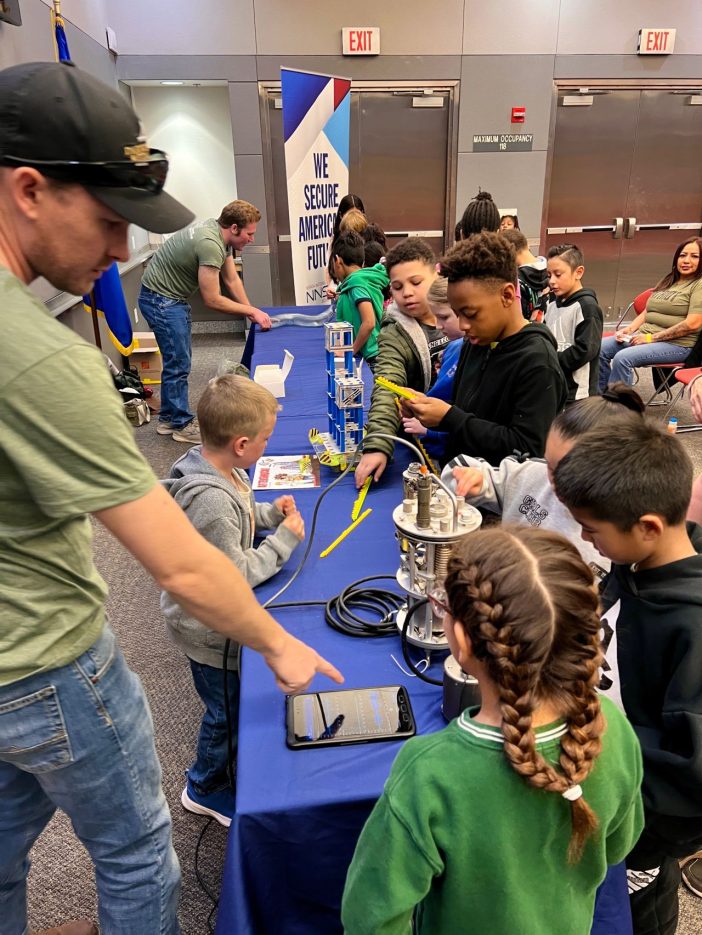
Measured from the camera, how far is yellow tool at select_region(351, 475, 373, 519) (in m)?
1.88

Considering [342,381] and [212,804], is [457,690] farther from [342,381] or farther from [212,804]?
[342,381]

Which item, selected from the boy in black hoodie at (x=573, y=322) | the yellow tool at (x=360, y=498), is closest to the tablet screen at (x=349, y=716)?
the yellow tool at (x=360, y=498)

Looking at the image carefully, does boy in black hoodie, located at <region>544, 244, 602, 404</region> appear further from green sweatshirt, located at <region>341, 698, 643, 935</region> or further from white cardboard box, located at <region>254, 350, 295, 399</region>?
green sweatshirt, located at <region>341, 698, 643, 935</region>

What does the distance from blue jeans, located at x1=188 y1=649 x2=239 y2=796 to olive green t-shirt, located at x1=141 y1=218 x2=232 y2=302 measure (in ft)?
10.4

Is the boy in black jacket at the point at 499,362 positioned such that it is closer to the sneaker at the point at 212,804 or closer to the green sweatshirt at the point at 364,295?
the sneaker at the point at 212,804

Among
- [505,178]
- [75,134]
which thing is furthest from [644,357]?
[75,134]

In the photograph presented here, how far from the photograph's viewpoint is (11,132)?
0.76 m

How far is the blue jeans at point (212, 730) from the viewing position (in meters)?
1.61

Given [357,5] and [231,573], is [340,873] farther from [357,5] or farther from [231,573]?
[357,5]

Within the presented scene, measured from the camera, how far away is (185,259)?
4199 mm

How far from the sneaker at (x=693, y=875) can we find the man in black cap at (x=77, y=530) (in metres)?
1.26

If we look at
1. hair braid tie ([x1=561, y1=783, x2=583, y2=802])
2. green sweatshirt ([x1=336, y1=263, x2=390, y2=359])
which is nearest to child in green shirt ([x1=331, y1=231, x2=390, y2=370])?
green sweatshirt ([x1=336, y1=263, x2=390, y2=359])

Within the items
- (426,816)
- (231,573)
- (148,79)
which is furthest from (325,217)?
(426,816)

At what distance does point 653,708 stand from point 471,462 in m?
0.79
